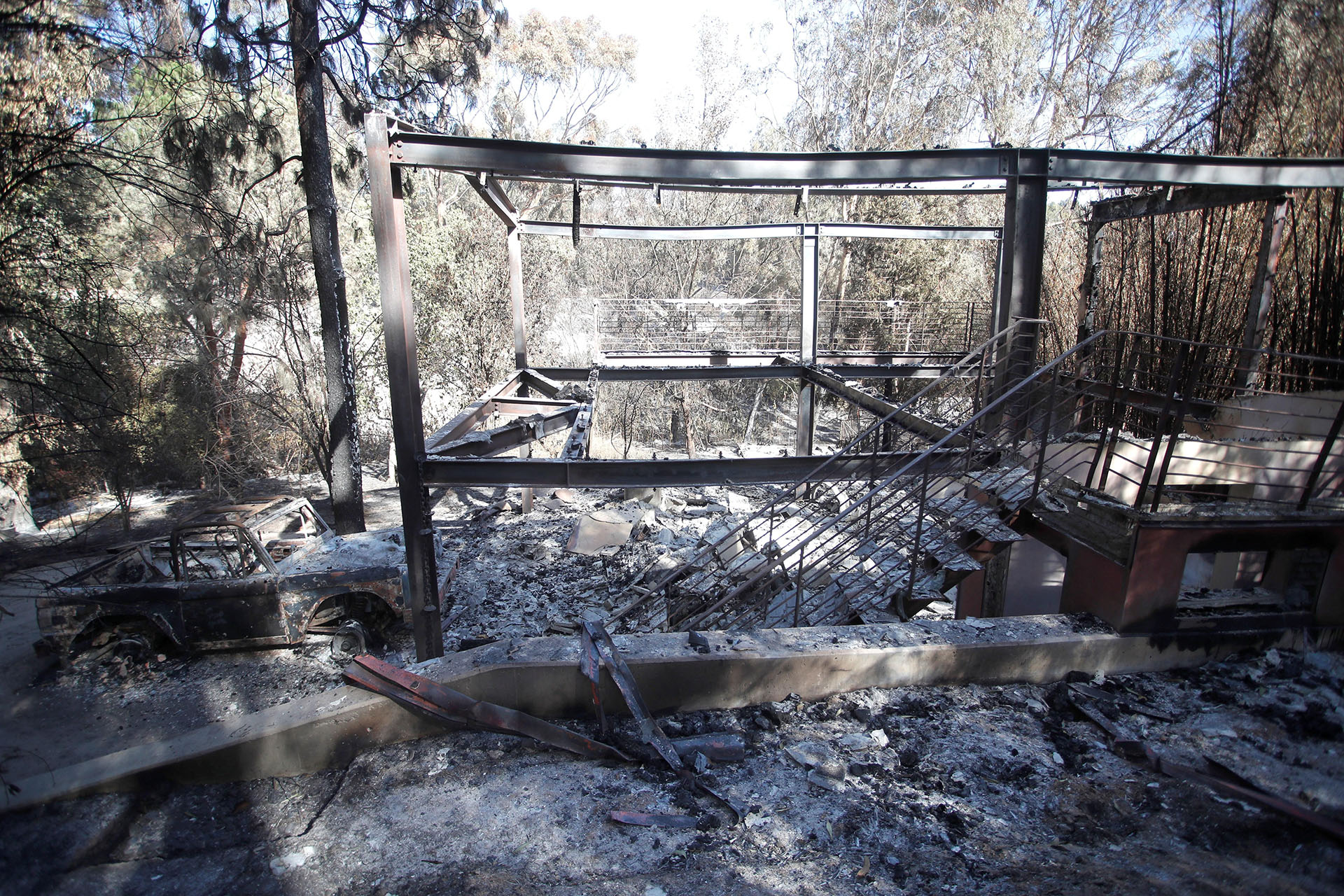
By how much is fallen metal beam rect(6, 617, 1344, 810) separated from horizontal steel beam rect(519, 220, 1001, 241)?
7.67 m

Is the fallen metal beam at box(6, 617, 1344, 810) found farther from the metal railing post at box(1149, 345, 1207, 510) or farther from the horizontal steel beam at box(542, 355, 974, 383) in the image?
the horizontal steel beam at box(542, 355, 974, 383)

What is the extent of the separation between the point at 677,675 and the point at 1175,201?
24.3 ft

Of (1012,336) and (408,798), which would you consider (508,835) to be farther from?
(1012,336)

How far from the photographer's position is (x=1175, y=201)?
7.19m

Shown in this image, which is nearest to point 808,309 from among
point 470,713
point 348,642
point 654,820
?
point 348,642

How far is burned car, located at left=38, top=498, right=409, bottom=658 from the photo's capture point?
7.36 metres

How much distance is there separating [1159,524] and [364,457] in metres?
20.9

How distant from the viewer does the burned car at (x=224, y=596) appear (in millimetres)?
7355

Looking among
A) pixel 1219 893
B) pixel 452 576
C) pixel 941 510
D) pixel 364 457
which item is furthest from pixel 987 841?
pixel 364 457

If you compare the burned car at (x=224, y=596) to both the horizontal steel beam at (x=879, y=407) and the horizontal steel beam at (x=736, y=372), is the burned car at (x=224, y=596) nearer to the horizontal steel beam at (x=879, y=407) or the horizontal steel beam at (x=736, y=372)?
the horizontal steel beam at (x=736, y=372)

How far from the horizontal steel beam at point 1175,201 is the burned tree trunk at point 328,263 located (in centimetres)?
1158

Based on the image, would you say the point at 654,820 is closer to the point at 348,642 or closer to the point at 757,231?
the point at 348,642

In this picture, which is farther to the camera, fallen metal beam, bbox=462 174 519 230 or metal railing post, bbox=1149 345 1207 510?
fallen metal beam, bbox=462 174 519 230

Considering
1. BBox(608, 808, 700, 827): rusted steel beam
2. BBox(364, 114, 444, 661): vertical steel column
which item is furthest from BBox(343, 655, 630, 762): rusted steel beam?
BBox(364, 114, 444, 661): vertical steel column
